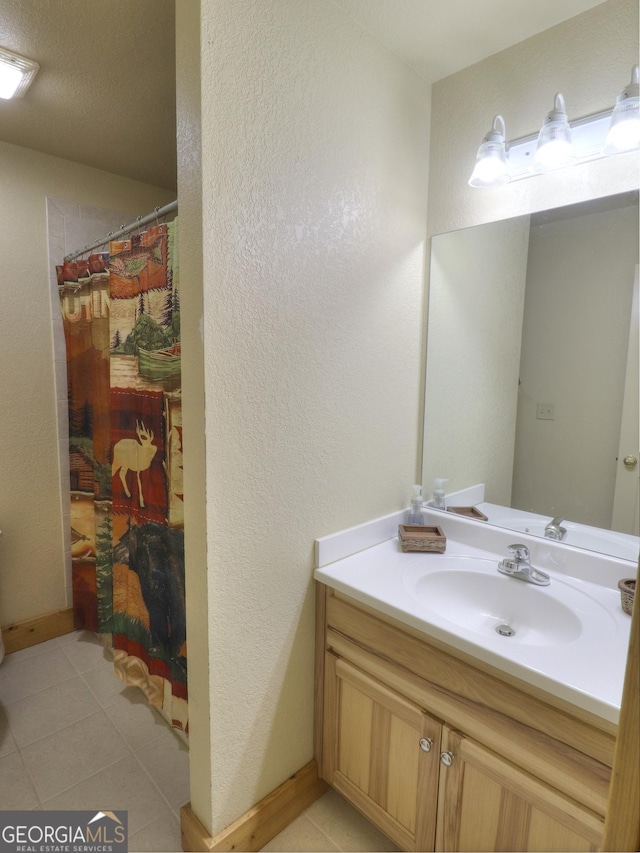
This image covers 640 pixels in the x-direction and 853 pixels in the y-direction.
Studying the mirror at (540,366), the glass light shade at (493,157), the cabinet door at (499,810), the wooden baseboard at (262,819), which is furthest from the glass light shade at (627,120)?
the wooden baseboard at (262,819)

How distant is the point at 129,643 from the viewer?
171cm

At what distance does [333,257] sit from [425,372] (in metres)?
0.59

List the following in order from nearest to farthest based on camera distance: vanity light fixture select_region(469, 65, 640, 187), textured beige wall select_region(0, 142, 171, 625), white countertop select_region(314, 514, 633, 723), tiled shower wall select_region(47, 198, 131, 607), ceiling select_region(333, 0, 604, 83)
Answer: white countertop select_region(314, 514, 633, 723), vanity light fixture select_region(469, 65, 640, 187), ceiling select_region(333, 0, 604, 83), textured beige wall select_region(0, 142, 171, 625), tiled shower wall select_region(47, 198, 131, 607)

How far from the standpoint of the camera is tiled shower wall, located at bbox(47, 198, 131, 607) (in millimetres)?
2090

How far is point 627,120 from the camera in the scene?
110cm

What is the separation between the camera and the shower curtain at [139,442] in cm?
141

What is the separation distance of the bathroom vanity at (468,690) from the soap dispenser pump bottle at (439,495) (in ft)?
0.38

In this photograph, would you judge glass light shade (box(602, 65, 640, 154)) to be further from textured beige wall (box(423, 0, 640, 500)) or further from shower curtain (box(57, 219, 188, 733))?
shower curtain (box(57, 219, 188, 733))

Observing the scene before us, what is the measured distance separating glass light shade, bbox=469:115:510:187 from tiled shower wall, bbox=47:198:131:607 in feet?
5.91

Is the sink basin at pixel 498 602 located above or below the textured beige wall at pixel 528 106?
below

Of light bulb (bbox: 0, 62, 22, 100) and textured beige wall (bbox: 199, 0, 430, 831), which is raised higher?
light bulb (bbox: 0, 62, 22, 100)

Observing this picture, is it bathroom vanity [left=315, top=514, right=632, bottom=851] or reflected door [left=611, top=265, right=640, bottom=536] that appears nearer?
bathroom vanity [left=315, top=514, right=632, bottom=851]
